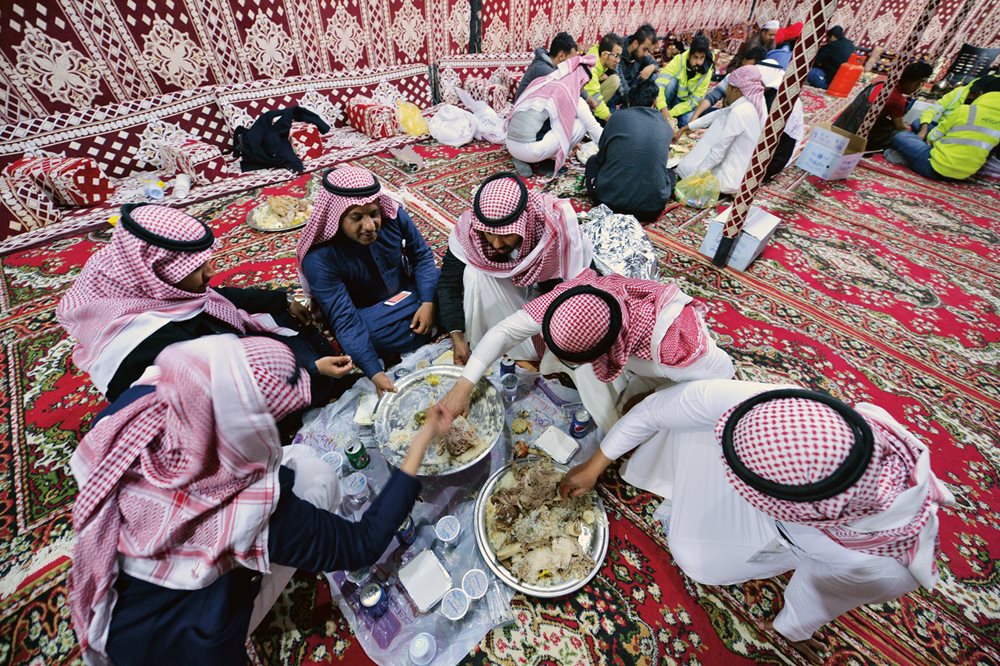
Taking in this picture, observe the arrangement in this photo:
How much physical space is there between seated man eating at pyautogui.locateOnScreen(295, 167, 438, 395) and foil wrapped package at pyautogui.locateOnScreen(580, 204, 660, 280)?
1169mm

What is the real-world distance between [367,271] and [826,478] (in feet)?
6.94

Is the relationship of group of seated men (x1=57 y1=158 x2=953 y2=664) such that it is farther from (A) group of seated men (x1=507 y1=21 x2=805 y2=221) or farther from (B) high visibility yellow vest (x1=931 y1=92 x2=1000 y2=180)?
(B) high visibility yellow vest (x1=931 y1=92 x2=1000 y2=180)

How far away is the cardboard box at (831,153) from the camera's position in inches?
176

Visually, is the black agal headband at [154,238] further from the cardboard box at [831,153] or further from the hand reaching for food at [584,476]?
the cardboard box at [831,153]

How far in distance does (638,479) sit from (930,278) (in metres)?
3.50

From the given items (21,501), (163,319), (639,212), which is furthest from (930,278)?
(21,501)

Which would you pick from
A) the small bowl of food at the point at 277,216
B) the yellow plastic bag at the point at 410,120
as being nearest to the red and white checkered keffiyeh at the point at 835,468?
the small bowl of food at the point at 277,216

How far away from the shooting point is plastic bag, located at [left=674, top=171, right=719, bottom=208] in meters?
3.99

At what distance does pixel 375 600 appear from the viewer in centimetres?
137

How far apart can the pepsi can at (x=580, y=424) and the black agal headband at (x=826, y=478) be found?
814 mm

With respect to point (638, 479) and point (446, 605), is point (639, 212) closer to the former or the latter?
point (638, 479)

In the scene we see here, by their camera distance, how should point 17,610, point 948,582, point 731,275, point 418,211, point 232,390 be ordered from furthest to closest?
point 418,211
point 731,275
point 948,582
point 17,610
point 232,390

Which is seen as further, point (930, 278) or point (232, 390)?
point (930, 278)

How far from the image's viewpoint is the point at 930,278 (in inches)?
131
